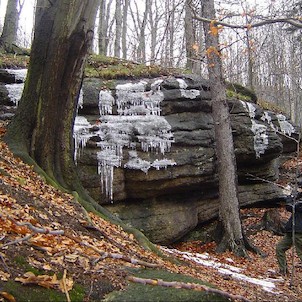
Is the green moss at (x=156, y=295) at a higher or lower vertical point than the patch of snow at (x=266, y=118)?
lower

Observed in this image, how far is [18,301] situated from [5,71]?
28.5 feet

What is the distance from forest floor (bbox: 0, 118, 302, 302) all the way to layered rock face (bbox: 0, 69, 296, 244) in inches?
113

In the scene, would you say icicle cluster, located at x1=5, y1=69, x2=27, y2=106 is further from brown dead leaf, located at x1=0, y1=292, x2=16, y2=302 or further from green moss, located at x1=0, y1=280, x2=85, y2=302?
brown dead leaf, located at x1=0, y1=292, x2=16, y2=302

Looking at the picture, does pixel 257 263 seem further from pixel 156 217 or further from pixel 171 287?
pixel 171 287

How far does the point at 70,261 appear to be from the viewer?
350 centimetres

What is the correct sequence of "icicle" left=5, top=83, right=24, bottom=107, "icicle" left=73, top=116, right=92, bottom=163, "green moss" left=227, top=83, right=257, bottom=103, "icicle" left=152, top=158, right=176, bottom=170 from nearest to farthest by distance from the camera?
"icicle" left=5, top=83, right=24, bottom=107, "icicle" left=73, top=116, right=92, bottom=163, "icicle" left=152, top=158, right=176, bottom=170, "green moss" left=227, top=83, right=257, bottom=103

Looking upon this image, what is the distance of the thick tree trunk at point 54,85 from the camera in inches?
267

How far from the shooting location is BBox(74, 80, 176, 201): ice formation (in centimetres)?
1021

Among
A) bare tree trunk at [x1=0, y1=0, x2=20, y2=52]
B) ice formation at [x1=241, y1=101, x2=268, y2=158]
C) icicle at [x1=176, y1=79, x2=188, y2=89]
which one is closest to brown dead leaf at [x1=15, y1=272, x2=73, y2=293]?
icicle at [x1=176, y1=79, x2=188, y2=89]

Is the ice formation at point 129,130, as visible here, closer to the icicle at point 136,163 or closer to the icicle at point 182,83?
the icicle at point 136,163

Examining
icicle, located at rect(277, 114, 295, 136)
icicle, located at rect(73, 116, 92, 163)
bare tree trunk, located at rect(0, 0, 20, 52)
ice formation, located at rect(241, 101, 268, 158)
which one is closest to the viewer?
icicle, located at rect(73, 116, 92, 163)

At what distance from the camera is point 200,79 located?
12.1 m

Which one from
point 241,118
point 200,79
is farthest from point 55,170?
point 241,118

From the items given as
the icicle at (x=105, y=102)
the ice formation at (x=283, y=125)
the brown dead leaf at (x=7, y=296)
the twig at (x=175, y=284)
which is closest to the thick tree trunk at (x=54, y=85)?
the icicle at (x=105, y=102)
